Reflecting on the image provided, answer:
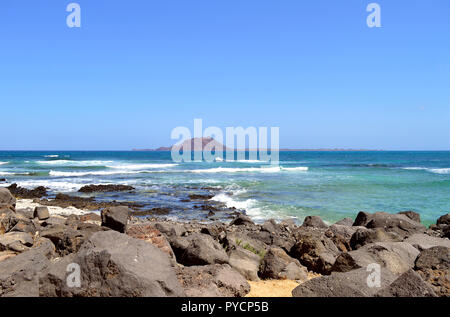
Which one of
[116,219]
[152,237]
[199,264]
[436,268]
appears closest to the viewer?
[436,268]

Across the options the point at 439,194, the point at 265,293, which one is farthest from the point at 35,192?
the point at 439,194

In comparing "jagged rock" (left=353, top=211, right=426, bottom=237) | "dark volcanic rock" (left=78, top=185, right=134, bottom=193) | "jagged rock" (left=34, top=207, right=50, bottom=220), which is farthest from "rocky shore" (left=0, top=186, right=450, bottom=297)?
"dark volcanic rock" (left=78, top=185, right=134, bottom=193)

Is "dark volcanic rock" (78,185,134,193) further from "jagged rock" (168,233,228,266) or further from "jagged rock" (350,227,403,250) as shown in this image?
"jagged rock" (168,233,228,266)

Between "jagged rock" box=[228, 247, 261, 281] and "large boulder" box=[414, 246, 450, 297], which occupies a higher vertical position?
"large boulder" box=[414, 246, 450, 297]

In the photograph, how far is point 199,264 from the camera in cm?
564

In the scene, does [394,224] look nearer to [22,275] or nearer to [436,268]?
[436,268]

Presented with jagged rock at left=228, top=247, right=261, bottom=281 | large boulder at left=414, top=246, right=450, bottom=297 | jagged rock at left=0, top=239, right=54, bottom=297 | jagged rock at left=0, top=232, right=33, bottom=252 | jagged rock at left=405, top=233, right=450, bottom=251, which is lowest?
jagged rock at left=405, top=233, right=450, bottom=251

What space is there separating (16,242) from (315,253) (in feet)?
17.8

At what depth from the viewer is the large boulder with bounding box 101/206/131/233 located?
23.9 ft

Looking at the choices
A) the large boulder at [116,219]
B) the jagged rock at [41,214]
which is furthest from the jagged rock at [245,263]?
the jagged rock at [41,214]

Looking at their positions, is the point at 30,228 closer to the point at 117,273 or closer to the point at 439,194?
the point at 117,273

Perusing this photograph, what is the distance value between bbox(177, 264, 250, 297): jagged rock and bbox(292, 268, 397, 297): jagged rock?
76 centimetres

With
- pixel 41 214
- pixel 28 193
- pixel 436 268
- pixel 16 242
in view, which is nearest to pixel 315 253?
pixel 436 268

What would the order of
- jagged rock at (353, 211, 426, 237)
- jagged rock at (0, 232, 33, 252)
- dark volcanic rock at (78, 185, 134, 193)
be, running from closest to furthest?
jagged rock at (0, 232, 33, 252), jagged rock at (353, 211, 426, 237), dark volcanic rock at (78, 185, 134, 193)
